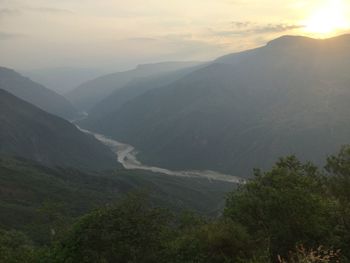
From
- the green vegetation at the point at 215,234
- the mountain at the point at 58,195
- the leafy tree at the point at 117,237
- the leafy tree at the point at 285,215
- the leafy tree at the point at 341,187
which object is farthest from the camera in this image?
the mountain at the point at 58,195

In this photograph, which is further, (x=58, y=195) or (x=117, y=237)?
(x=58, y=195)

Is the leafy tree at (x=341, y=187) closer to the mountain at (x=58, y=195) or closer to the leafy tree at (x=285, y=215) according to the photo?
the leafy tree at (x=285, y=215)

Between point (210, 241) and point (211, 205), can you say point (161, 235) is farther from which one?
point (211, 205)

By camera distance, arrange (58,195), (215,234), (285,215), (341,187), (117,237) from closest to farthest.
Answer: (215,234), (117,237), (285,215), (341,187), (58,195)

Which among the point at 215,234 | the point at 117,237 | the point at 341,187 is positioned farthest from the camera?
the point at 341,187

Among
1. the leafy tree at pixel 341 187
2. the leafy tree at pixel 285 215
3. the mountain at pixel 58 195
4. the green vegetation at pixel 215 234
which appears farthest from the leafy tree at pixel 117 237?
the mountain at pixel 58 195

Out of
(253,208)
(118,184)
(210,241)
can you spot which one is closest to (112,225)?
(210,241)

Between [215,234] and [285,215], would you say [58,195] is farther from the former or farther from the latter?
[215,234]

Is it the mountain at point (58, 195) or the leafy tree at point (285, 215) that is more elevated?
the leafy tree at point (285, 215)

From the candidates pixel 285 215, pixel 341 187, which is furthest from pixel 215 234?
pixel 341 187

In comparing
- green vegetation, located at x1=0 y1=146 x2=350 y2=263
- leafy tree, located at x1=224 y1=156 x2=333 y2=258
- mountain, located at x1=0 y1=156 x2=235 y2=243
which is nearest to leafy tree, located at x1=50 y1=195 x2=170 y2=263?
green vegetation, located at x1=0 y1=146 x2=350 y2=263

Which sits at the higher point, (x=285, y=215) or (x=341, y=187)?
(x=285, y=215)
